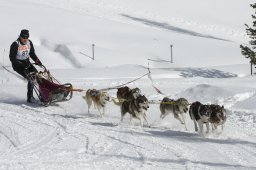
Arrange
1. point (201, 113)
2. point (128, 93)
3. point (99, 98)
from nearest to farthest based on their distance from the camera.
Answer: point (201, 113), point (99, 98), point (128, 93)

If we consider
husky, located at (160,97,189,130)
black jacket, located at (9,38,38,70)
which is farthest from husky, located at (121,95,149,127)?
black jacket, located at (9,38,38,70)

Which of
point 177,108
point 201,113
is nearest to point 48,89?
point 177,108

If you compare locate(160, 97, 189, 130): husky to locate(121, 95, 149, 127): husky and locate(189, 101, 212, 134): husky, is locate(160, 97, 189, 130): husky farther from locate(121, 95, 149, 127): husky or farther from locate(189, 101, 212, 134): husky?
locate(189, 101, 212, 134): husky

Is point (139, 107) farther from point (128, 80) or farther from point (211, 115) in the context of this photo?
point (128, 80)

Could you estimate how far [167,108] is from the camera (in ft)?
34.9

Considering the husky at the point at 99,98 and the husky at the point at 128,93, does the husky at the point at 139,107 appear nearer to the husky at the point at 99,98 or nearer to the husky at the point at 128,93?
the husky at the point at 128,93

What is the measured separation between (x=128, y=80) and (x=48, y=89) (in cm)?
656

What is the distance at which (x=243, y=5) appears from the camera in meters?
46.2

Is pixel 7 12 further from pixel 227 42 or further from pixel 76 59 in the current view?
pixel 227 42

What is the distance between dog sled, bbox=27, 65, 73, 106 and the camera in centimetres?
1234

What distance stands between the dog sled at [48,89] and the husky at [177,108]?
99.4 inches

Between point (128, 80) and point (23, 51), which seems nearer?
point (23, 51)

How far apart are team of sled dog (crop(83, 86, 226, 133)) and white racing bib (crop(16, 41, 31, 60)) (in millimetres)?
2007

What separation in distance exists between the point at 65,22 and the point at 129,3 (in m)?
13.2
